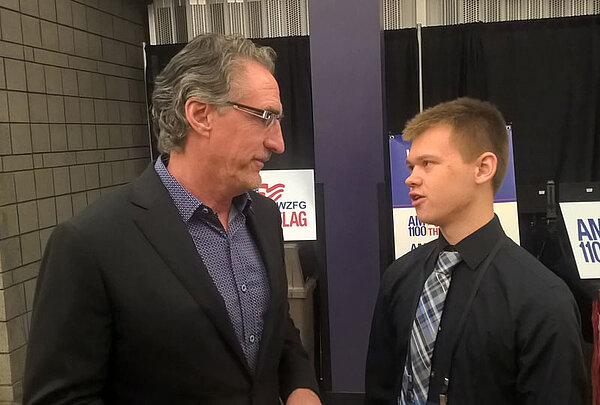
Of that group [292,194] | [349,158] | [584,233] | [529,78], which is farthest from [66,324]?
[529,78]

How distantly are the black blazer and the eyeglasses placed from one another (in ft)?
0.77

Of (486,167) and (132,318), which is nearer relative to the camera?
(132,318)

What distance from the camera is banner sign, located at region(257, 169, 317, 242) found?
177 inches

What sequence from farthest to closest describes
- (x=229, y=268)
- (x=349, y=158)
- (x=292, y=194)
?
(x=292, y=194) < (x=349, y=158) < (x=229, y=268)

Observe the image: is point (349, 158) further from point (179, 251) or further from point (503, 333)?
point (179, 251)

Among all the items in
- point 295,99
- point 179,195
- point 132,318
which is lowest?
point 132,318

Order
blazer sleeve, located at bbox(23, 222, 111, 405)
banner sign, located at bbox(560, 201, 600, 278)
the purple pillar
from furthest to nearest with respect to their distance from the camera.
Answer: banner sign, located at bbox(560, 201, 600, 278)
the purple pillar
blazer sleeve, located at bbox(23, 222, 111, 405)

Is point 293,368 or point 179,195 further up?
point 179,195

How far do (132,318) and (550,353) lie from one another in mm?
875

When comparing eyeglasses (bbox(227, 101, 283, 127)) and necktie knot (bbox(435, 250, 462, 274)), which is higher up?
eyeglasses (bbox(227, 101, 283, 127))

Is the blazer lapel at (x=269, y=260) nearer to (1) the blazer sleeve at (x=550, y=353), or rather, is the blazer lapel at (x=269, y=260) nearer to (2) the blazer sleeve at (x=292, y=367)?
(2) the blazer sleeve at (x=292, y=367)

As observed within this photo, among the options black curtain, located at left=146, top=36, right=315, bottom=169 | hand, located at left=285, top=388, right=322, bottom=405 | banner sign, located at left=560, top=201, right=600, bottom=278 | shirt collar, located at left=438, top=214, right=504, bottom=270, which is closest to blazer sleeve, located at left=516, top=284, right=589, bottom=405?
shirt collar, located at left=438, top=214, right=504, bottom=270

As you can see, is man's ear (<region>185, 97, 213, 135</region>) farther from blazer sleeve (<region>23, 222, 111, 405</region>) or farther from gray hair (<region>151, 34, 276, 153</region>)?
blazer sleeve (<region>23, 222, 111, 405</region>)

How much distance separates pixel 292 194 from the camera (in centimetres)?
454
